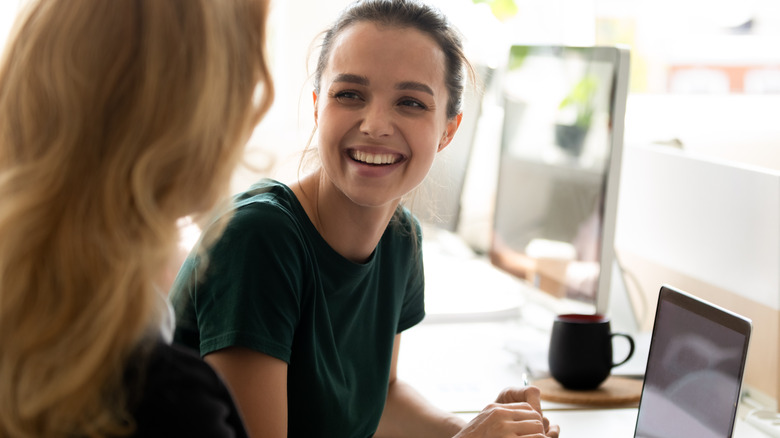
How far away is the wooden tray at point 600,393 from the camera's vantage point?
4.81 feet

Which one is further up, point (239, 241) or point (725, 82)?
point (725, 82)

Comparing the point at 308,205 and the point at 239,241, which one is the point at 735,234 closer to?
Result: the point at 308,205

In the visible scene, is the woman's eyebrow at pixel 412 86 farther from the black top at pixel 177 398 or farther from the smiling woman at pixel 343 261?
the black top at pixel 177 398

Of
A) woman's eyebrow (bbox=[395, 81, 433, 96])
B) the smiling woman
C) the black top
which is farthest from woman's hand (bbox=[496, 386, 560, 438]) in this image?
the black top

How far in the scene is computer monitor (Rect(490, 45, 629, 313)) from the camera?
1.71 meters

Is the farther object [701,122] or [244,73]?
[701,122]

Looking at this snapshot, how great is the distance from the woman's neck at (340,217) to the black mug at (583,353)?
42 cm

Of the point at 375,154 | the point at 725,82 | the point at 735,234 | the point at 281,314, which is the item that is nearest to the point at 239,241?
the point at 281,314

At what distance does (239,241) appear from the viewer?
1.11 m

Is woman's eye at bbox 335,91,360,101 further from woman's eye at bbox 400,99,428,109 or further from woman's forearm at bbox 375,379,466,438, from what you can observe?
woman's forearm at bbox 375,379,466,438

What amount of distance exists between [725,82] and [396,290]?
3.36 m

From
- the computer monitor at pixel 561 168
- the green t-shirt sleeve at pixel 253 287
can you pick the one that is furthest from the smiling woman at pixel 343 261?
the computer monitor at pixel 561 168

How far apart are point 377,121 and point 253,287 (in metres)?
0.31

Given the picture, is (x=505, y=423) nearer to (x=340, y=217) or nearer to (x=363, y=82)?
(x=340, y=217)
